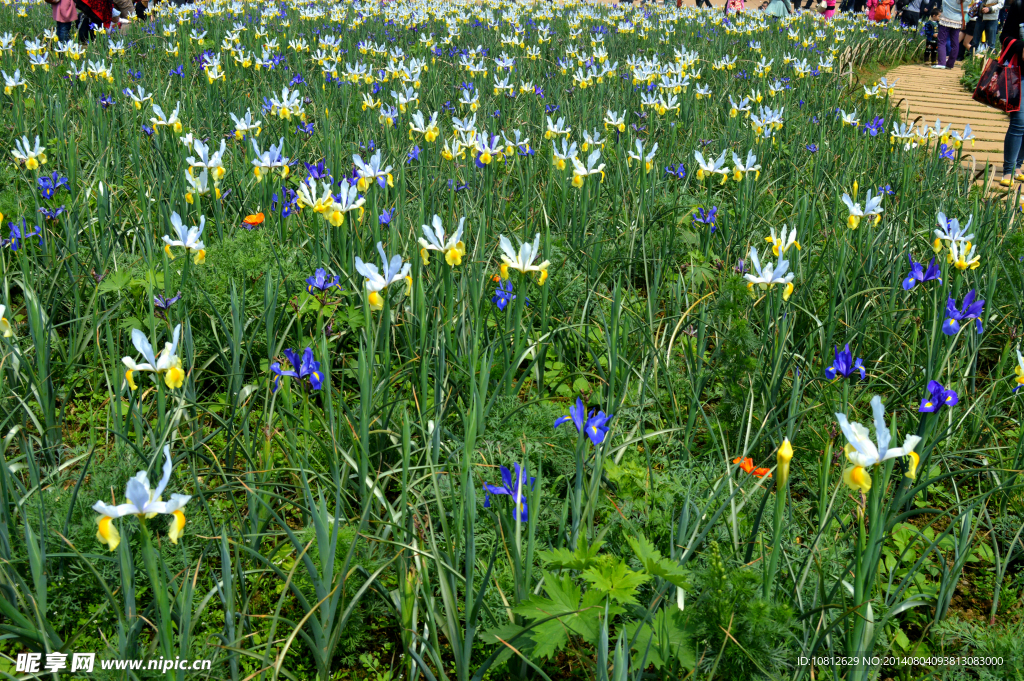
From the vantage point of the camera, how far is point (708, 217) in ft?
10.9

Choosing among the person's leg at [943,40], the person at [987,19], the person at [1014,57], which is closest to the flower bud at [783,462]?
the person at [1014,57]

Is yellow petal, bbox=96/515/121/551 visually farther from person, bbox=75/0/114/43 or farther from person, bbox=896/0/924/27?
person, bbox=896/0/924/27

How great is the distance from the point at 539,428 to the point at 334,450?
0.55 metres

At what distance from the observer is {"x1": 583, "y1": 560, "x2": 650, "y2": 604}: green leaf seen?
4.52ft

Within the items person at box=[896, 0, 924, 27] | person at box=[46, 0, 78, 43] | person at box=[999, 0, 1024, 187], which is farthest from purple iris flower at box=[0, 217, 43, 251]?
person at box=[896, 0, 924, 27]

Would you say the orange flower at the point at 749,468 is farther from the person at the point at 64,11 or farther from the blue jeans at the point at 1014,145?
the person at the point at 64,11

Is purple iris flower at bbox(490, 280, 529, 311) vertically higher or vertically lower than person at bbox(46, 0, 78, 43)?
lower

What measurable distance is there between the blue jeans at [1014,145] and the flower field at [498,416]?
1120mm

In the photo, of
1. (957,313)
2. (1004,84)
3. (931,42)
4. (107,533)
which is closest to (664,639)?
(107,533)

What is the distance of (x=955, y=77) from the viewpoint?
11391mm

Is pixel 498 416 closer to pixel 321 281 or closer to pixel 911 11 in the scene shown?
pixel 321 281

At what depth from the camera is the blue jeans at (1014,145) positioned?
5.11 m

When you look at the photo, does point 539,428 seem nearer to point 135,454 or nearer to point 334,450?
point 334,450

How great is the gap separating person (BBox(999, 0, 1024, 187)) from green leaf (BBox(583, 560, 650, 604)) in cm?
472
